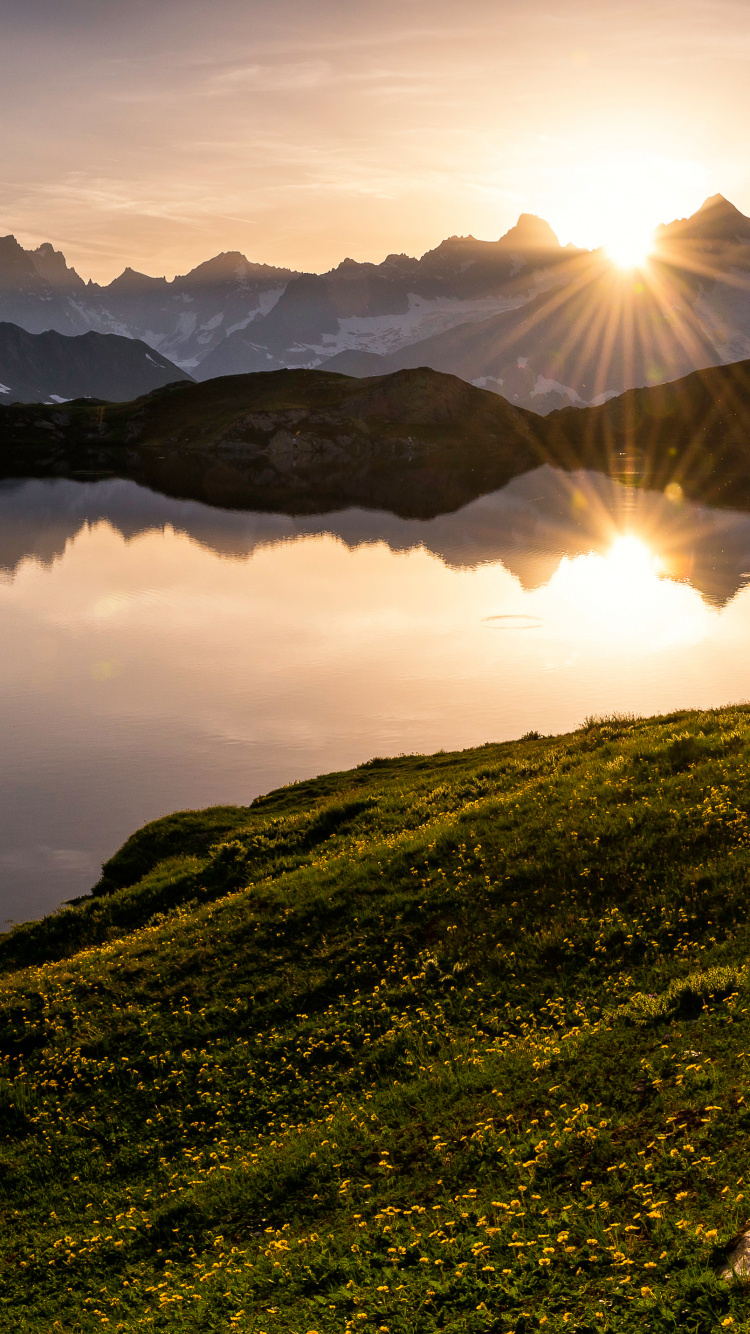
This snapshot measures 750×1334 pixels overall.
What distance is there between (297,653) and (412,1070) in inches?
2195

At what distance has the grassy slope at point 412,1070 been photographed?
39.0ft

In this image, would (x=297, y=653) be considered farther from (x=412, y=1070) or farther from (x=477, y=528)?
(x=477, y=528)

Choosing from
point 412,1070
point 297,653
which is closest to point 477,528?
point 297,653

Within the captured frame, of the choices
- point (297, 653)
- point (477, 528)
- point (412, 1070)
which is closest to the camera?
point (412, 1070)

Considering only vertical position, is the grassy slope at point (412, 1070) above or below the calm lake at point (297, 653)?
below

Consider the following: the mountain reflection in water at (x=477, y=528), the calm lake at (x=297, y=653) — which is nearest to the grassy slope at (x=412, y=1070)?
the calm lake at (x=297, y=653)

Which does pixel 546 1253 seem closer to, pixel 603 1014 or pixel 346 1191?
pixel 346 1191

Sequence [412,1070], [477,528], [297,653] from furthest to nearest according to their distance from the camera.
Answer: [477,528] → [297,653] → [412,1070]

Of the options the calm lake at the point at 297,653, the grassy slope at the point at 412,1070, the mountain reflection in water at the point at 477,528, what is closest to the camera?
the grassy slope at the point at 412,1070

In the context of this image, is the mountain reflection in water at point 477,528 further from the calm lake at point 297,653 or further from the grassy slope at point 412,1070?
the grassy slope at point 412,1070

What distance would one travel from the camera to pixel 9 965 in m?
29.7

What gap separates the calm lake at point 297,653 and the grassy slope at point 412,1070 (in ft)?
47.1

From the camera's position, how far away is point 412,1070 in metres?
18.3

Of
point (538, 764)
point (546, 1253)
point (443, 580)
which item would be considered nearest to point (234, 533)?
point (443, 580)
